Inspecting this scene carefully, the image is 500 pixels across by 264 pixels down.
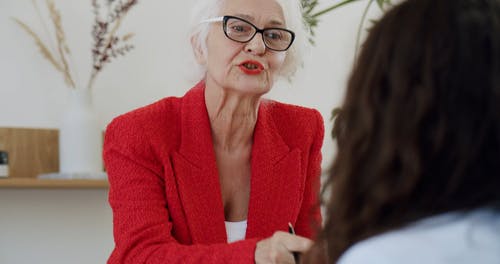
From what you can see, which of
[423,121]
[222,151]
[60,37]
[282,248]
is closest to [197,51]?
[222,151]

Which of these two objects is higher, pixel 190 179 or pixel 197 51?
pixel 197 51

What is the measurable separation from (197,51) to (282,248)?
67 cm

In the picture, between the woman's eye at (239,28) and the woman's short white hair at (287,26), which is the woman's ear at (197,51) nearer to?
the woman's short white hair at (287,26)

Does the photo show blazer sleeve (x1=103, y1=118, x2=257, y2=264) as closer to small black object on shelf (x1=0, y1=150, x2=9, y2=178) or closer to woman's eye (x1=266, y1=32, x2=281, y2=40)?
woman's eye (x1=266, y1=32, x2=281, y2=40)

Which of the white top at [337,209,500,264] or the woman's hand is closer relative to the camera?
the white top at [337,209,500,264]

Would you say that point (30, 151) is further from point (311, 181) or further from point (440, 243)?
point (440, 243)

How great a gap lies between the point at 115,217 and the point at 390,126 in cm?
86

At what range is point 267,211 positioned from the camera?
1546mm

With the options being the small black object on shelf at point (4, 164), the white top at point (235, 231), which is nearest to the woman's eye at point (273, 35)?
the white top at point (235, 231)

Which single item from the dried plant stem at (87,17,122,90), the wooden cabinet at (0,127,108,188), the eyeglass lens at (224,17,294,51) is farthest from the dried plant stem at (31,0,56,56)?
the eyeglass lens at (224,17,294,51)

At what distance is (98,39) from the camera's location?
219 centimetres

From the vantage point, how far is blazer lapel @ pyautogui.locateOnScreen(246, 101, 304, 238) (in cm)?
154

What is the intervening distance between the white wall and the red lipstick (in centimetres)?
70

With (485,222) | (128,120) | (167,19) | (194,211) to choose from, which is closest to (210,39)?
(128,120)
